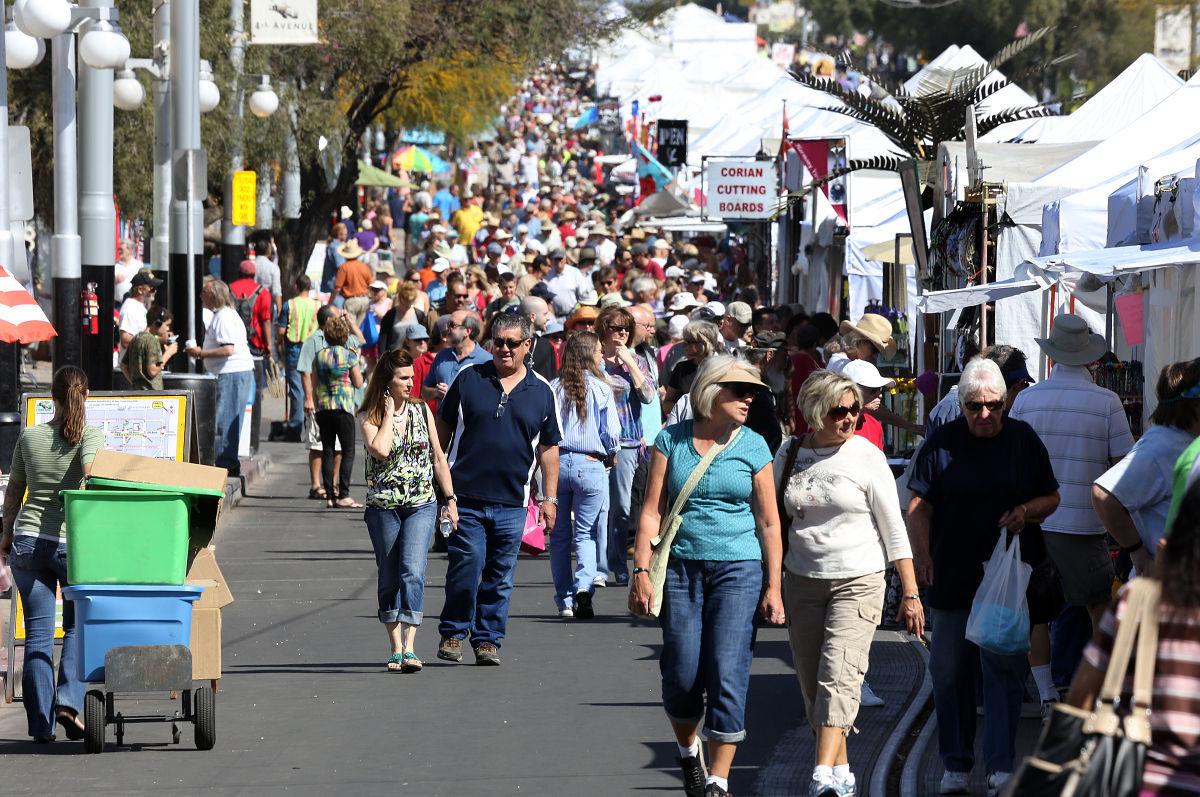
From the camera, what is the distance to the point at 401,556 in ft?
34.2

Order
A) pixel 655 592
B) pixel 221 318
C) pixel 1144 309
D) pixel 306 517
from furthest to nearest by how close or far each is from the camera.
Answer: pixel 221 318
pixel 306 517
pixel 1144 309
pixel 655 592

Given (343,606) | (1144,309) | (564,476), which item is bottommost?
(343,606)

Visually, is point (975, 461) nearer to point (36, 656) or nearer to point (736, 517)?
point (736, 517)

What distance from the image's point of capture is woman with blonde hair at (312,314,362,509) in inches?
682

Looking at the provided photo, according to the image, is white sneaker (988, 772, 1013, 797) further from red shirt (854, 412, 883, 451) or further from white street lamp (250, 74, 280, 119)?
white street lamp (250, 74, 280, 119)

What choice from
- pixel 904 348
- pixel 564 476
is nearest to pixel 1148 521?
pixel 564 476

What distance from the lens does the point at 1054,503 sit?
25.0 feet

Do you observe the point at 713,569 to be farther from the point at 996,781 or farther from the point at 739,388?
the point at 996,781

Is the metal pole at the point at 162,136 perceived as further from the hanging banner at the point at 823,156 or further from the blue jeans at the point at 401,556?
the blue jeans at the point at 401,556

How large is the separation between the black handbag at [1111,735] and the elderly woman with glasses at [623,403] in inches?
342

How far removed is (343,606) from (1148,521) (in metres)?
6.38

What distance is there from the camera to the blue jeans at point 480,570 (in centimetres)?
1054

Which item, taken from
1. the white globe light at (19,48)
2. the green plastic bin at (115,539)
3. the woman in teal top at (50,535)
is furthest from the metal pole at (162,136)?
the green plastic bin at (115,539)

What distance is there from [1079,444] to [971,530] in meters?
1.41
